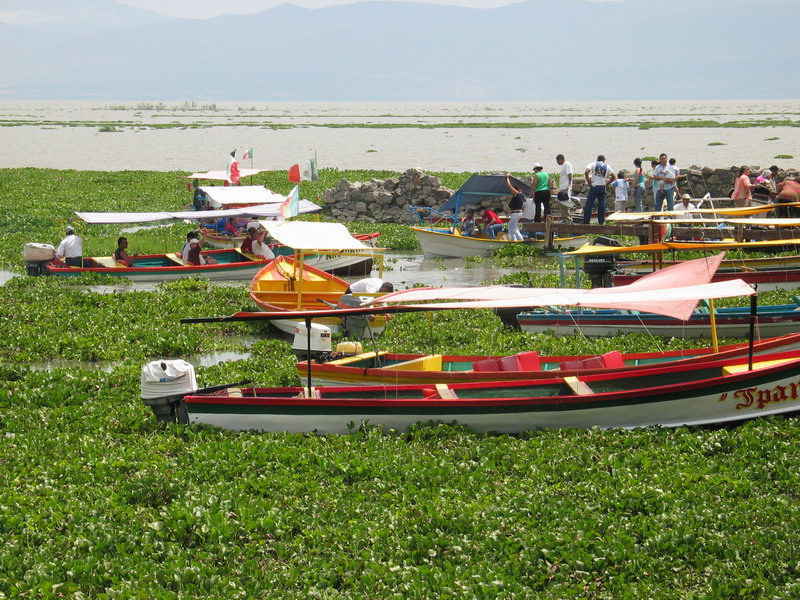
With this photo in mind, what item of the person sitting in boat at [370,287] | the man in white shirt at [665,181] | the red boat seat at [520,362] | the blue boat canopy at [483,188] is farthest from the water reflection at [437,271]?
the red boat seat at [520,362]

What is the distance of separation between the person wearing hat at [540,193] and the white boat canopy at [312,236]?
10.5m

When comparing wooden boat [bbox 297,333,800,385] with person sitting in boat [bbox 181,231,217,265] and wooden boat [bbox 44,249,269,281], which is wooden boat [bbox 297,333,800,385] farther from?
person sitting in boat [bbox 181,231,217,265]

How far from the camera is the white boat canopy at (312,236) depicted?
1905 centimetres

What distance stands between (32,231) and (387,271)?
13864 mm

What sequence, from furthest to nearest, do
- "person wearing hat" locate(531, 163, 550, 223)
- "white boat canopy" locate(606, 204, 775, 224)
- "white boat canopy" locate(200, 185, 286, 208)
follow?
"white boat canopy" locate(200, 185, 286, 208), "person wearing hat" locate(531, 163, 550, 223), "white boat canopy" locate(606, 204, 775, 224)

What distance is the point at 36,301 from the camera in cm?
2155

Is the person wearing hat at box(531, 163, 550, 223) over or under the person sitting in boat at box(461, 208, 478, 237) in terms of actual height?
over

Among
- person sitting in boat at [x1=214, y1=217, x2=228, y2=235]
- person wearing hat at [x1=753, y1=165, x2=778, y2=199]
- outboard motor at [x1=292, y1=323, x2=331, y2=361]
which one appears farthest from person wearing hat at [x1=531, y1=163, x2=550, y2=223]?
outboard motor at [x1=292, y1=323, x2=331, y2=361]

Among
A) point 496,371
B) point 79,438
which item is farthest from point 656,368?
point 79,438

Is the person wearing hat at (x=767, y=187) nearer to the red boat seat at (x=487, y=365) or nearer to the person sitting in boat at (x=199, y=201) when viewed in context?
the red boat seat at (x=487, y=365)

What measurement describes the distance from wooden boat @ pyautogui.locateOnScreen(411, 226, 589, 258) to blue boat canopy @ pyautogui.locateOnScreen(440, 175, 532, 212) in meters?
1.06

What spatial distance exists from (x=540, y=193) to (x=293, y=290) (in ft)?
38.2

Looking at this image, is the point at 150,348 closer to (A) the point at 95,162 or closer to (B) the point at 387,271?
(B) the point at 387,271

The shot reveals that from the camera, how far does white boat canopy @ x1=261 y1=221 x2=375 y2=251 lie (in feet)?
62.5
